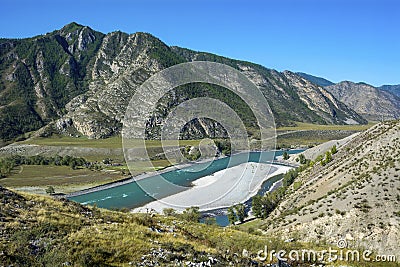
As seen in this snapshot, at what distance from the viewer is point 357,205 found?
123 ft

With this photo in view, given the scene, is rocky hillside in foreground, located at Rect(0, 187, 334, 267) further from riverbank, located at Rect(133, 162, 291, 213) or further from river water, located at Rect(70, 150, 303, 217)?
river water, located at Rect(70, 150, 303, 217)

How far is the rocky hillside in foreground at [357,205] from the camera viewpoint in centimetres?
3256

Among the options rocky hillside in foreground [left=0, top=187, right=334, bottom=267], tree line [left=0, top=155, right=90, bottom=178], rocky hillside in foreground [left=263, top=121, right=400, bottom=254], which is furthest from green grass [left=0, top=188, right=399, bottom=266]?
tree line [left=0, top=155, right=90, bottom=178]

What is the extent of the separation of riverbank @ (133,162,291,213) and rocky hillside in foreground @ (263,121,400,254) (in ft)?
72.0

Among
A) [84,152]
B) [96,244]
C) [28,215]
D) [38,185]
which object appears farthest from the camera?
[84,152]

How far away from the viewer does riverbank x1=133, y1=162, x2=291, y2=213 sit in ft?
242

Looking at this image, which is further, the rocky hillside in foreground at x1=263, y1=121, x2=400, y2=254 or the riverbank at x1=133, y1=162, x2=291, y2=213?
the riverbank at x1=133, y1=162, x2=291, y2=213

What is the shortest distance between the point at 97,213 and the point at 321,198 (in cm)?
3336

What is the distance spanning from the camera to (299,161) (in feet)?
438

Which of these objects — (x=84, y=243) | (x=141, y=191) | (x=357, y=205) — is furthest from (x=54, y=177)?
(x=84, y=243)

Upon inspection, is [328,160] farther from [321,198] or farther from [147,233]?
[147,233]

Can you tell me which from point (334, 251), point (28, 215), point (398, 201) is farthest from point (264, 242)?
point (398, 201)

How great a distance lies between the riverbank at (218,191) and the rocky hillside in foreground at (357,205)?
21953mm

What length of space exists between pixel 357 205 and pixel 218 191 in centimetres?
5124
